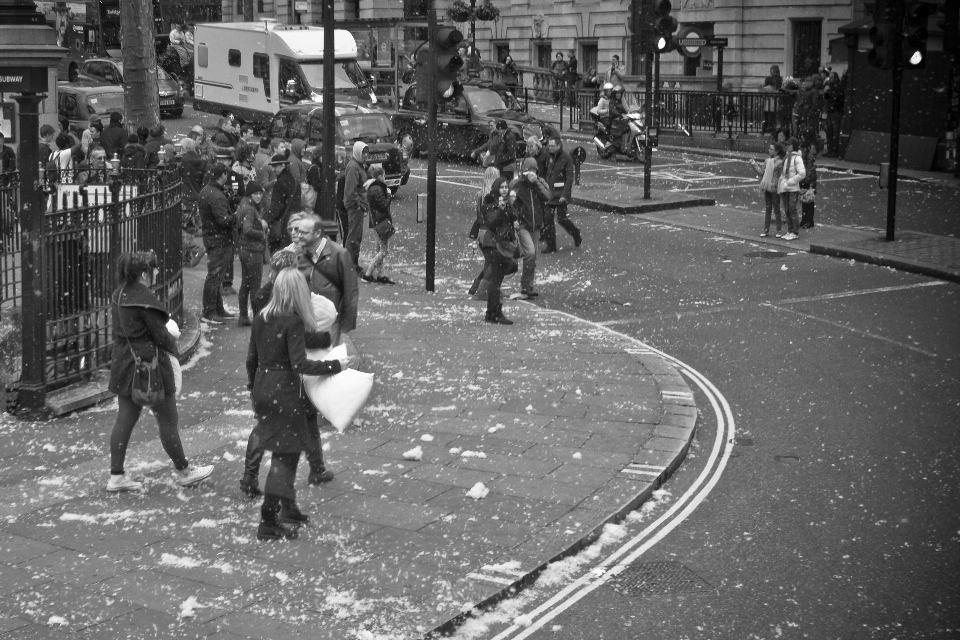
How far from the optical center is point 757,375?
1174 cm

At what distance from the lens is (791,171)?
752 inches

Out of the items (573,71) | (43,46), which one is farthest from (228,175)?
(573,71)

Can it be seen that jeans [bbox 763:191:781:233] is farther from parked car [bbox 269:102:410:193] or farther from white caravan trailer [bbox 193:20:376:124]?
white caravan trailer [bbox 193:20:376:124]

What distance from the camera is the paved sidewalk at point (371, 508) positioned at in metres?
6.45

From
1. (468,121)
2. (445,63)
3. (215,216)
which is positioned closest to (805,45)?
(468,121)

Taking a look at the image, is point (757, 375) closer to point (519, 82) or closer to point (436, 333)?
point (436, 333)

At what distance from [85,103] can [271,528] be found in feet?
101

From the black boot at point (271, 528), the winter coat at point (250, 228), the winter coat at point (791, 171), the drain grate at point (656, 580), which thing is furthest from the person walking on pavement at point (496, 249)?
the winter coat at point (791, 171)

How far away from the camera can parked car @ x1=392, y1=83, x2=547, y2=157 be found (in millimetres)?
29531

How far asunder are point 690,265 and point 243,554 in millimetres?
11466

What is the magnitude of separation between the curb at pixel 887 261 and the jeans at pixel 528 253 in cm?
500

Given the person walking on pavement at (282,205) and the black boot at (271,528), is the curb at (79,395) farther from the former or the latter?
the person walking on pavement at (282,205)

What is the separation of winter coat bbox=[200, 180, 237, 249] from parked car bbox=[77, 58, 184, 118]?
29.8 metres

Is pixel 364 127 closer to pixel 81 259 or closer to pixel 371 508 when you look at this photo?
pixel 81 259
